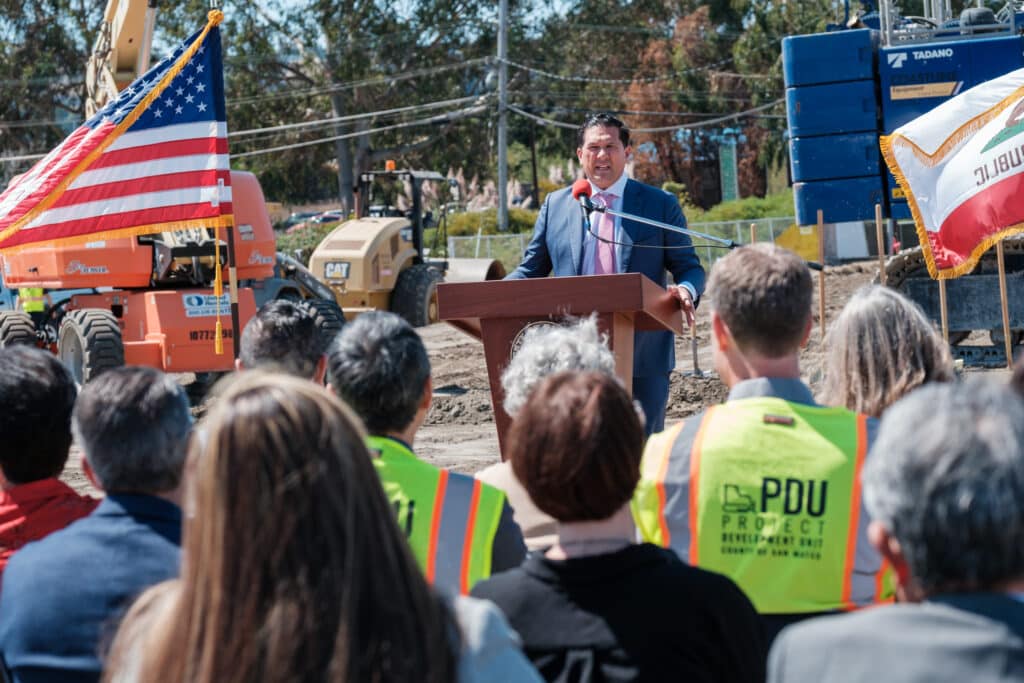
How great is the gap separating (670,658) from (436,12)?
49.7 m

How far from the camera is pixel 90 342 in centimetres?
1319

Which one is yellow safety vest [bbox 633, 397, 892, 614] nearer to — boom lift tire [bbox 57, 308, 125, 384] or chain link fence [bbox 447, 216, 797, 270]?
boom lift tire [bbox 57, 308, 125, 384]

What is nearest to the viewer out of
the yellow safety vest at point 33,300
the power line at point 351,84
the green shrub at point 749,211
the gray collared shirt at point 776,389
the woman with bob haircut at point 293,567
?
the woman with bob haircut at point 293,567

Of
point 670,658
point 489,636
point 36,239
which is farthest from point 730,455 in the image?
point 36,239

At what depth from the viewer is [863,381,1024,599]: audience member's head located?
1639 millimetres

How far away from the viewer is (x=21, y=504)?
3260mm

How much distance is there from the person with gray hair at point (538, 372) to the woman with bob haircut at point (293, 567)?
173cm

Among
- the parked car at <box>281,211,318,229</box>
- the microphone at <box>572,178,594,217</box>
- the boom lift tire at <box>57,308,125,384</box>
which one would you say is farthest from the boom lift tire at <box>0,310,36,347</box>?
the parked car at <box>281,211,318,229</box>

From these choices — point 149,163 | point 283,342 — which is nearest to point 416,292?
point 149,163

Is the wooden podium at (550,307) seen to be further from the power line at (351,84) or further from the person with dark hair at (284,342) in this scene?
the power line at (351,84)

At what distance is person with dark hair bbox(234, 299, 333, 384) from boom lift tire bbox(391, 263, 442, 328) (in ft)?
54.6

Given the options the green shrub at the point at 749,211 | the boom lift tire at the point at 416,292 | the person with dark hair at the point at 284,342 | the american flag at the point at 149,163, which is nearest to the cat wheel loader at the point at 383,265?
the boom lift tire at the point at 416,292

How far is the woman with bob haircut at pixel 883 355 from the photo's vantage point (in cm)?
343

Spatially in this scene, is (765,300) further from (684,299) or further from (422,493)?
(684,299)
